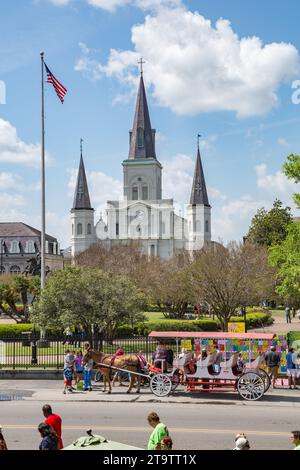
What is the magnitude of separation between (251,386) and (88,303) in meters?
11.8

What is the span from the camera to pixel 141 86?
132375mm

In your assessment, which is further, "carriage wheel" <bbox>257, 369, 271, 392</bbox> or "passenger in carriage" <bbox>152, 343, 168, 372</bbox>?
"passenger in carriage" <bbox>152, 343, 168, 372</bbox>

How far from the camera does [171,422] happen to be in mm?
16891

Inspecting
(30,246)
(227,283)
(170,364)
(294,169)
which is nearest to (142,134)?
(30,246)

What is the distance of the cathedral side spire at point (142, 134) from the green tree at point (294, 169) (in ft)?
348

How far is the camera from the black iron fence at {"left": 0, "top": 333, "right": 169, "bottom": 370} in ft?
87.5

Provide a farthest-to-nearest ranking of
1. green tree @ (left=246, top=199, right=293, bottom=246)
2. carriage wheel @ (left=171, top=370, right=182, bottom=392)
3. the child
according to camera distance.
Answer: green tree @ (left=246, top=199, right=293, bottom=246)
the child
carriage wheel @ (left=171, top=370, right=182, bottom=392)

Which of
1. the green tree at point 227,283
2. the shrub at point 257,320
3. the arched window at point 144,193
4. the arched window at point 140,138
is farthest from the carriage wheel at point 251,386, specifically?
the arched window at point 140,138

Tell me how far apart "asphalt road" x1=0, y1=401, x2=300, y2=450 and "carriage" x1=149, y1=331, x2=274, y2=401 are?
2.61ft

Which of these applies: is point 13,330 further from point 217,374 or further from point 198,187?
point 198,187

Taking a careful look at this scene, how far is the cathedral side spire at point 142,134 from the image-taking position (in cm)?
13475

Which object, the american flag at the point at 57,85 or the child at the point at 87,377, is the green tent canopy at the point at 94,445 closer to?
the child at the point at 87,377

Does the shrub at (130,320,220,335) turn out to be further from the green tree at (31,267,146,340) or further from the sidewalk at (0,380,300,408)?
the sidewalk at (0,380,300,408)

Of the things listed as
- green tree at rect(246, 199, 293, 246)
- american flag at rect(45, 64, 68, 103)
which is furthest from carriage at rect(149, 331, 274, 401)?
green tree at rect(246, 199, 293, 246)
